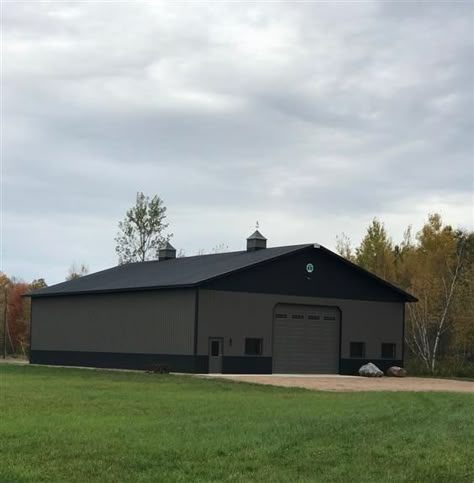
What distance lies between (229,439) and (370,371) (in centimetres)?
2986

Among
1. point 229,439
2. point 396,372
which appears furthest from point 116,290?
point 229,439

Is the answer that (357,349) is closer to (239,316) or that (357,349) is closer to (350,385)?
(239,316)

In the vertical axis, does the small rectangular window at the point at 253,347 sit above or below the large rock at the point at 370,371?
above

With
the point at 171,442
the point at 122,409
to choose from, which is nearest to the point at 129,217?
the point at 122,409

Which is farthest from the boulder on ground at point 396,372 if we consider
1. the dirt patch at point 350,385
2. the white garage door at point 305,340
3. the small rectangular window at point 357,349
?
the dirt patch at point 350,385

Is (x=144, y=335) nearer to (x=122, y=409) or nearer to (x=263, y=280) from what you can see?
(x=263, y=280)

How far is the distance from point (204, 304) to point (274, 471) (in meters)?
27.4

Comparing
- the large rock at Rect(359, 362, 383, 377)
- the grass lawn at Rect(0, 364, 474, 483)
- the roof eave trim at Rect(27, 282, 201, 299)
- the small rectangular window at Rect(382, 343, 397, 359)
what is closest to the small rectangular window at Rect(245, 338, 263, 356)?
the roof eave trim at Rect(27, 282, 201, 299)

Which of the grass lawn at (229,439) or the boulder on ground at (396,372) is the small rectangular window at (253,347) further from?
the grass lawn at (229,439)

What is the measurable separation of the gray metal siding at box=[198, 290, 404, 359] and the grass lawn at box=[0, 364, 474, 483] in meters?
17.3

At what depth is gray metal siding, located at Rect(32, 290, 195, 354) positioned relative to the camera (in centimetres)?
3738

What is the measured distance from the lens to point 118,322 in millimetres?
41312

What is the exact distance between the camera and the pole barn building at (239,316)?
122 ft

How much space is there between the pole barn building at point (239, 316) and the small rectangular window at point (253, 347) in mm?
46
